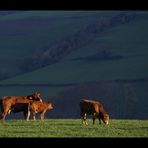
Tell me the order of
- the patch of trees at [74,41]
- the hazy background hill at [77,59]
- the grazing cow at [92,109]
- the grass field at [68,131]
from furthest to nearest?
the patch of trees at [74,41], the hazy background hill at [77,59], the grazing cow at [92,109], the grass field at [68,131]

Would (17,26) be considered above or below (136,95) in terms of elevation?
above

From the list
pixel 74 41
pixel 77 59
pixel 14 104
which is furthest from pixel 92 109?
pixel 74 41

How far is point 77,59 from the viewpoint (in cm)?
6800

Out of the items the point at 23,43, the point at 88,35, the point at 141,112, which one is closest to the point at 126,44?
the point at 88,35

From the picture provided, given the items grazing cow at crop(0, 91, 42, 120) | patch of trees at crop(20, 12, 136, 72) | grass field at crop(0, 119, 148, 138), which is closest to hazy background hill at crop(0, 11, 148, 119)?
patch of trees at crop(20, 12, 136, 72)

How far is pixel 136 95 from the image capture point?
5731 cm

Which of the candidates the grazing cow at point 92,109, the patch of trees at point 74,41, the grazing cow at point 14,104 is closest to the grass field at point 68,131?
the grazing cow at point 92,109

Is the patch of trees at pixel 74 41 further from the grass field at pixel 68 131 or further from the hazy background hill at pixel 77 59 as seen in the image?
the grass field at pixel 68 131

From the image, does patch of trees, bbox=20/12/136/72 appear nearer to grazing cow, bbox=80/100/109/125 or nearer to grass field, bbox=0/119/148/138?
grazing cow, bbox=80/100/109/125

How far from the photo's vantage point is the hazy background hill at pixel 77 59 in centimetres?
5628

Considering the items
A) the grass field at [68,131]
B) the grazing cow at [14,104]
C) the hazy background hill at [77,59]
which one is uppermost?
the hazy background hill at [77,59]

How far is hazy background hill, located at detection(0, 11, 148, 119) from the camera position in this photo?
56.3m
